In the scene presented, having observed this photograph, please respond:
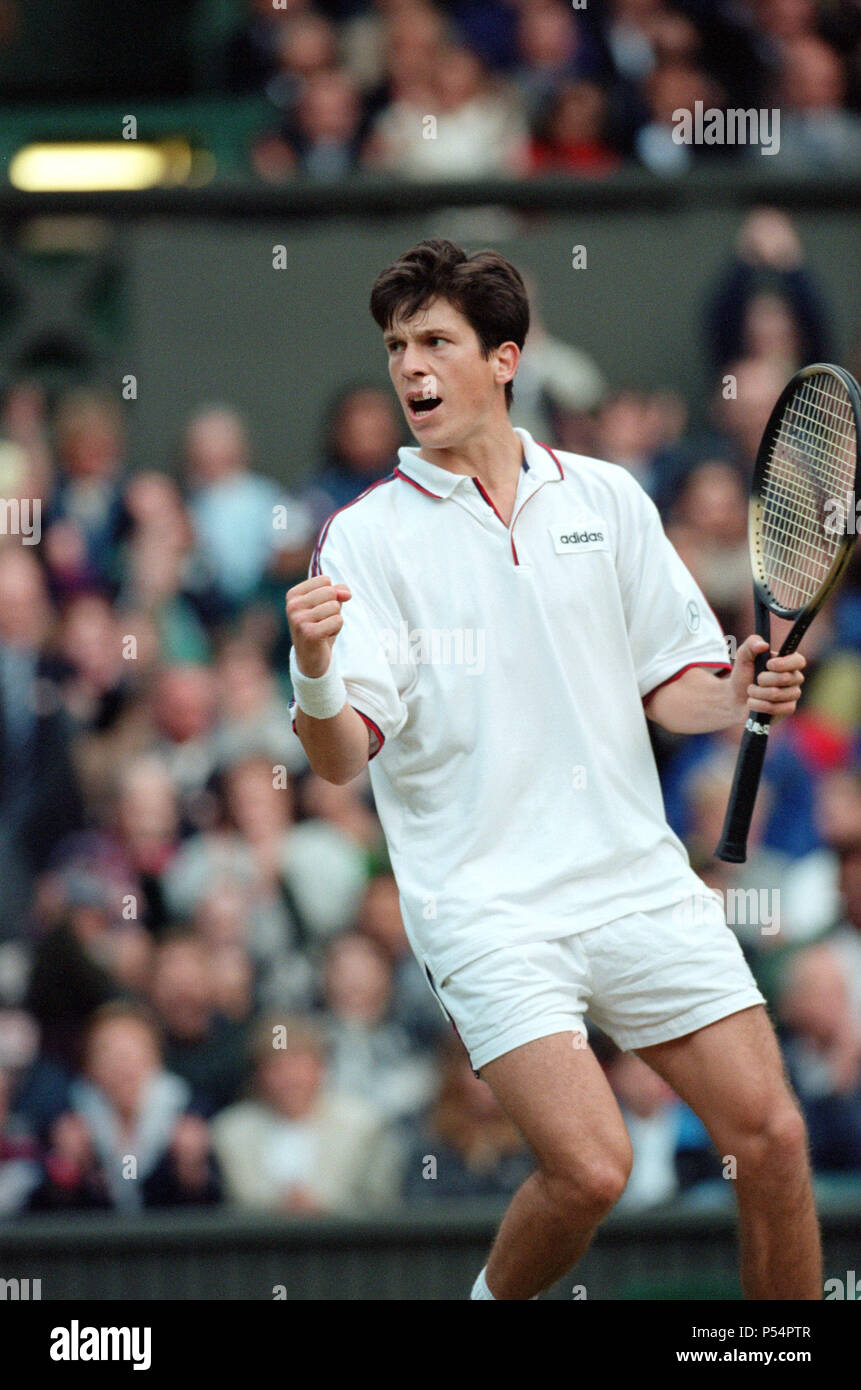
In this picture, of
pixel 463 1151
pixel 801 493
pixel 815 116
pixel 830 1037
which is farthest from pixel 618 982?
pixel 815 116

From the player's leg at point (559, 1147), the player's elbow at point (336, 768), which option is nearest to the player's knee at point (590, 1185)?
the player's leg at point (559, 1147)

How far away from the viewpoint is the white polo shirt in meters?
4.40

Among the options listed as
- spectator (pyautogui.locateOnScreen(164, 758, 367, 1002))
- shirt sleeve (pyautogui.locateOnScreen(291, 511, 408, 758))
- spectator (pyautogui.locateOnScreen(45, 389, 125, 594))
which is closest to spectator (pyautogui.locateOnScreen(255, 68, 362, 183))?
spectator (pyautogui.locateOnScreen(45, 389, 125, 594))

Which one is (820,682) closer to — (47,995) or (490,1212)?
(490,1212)

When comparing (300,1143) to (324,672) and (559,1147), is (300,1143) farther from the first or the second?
(324,672)

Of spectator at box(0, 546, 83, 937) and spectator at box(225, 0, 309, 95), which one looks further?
spectator at box(225, 0, 309, 95)

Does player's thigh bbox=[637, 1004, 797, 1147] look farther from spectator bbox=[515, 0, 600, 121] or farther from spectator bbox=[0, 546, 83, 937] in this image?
spectator bbox=[515, 0, 600, 121]

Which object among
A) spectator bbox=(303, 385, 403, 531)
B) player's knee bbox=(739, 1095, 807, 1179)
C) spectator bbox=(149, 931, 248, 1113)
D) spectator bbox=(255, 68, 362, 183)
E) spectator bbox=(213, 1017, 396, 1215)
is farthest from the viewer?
spectator bbox=(255, 68, 362, 183)

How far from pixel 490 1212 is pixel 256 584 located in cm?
253

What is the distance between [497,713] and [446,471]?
519 mm

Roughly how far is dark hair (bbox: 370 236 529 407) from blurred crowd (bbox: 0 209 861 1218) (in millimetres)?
2721

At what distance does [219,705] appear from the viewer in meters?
7.44

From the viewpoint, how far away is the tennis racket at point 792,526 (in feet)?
14.5

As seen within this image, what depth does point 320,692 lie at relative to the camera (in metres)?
4.20
